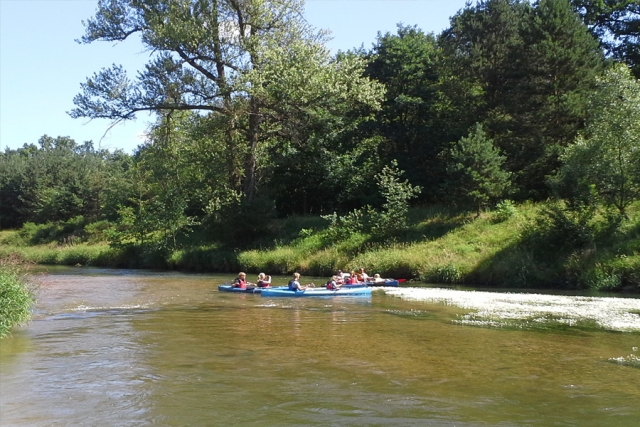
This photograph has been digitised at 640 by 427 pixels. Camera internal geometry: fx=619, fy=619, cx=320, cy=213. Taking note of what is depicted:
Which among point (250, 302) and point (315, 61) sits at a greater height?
point (315, 61)

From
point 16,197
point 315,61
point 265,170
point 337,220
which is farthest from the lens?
point 16,197

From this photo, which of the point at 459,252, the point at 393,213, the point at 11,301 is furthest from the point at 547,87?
the point at 11,301

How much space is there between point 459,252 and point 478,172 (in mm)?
4429

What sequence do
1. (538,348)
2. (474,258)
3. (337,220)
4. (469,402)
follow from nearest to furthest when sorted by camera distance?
(469,402), (538,348), (474,258), (337,220)

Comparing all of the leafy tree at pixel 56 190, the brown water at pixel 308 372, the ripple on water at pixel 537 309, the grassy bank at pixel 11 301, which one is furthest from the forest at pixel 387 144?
the leafy tree at pixel 56 190

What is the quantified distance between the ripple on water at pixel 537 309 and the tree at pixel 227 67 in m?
11.4

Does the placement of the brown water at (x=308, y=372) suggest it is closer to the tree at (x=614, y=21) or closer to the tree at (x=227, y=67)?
the tree at (x=227, y=67)

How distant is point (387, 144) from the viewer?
35969 millimetres

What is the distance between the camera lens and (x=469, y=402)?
826cm

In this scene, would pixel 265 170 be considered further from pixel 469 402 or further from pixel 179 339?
pixel 469 402

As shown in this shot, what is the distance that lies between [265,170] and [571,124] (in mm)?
16794

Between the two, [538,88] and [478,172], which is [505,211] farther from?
[538,88]

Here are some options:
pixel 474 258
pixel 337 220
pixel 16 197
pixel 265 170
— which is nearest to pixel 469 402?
pixel 474 258

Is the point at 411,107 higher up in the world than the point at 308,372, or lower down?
higher up
